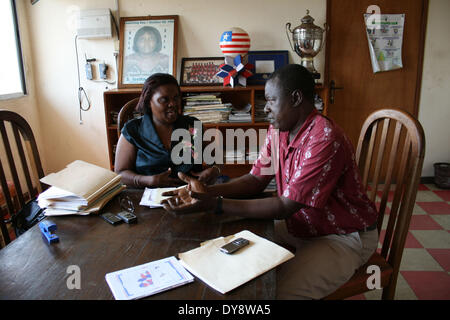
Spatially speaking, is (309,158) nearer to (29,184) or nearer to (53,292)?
(53,292)

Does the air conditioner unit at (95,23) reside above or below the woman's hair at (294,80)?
above

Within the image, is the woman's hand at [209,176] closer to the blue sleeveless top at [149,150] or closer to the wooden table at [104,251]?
the blue sleeveless top at [149,150]

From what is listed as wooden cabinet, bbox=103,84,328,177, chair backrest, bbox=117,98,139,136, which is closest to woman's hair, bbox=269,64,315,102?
chair backrest, bbox=117,98,139,136

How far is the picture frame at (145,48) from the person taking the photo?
10.9 feet

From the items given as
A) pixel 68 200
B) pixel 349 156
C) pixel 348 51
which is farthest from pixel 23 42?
pixel 349 156

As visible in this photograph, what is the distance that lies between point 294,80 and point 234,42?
1.85 meters

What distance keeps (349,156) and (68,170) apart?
110 cm

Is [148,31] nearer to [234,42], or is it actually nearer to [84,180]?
[234,42]

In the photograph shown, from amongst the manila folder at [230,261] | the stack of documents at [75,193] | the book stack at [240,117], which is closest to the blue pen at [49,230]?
the stack of documents at [75,193]

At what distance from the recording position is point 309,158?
48.4 inches

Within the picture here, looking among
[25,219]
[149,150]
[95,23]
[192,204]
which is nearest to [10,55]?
[95,23]

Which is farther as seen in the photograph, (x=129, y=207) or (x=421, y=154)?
(x=129, y=207)

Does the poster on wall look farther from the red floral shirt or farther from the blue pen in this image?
the blue pen

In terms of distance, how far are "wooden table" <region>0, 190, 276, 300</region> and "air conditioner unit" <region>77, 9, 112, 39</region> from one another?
7.94 ft
